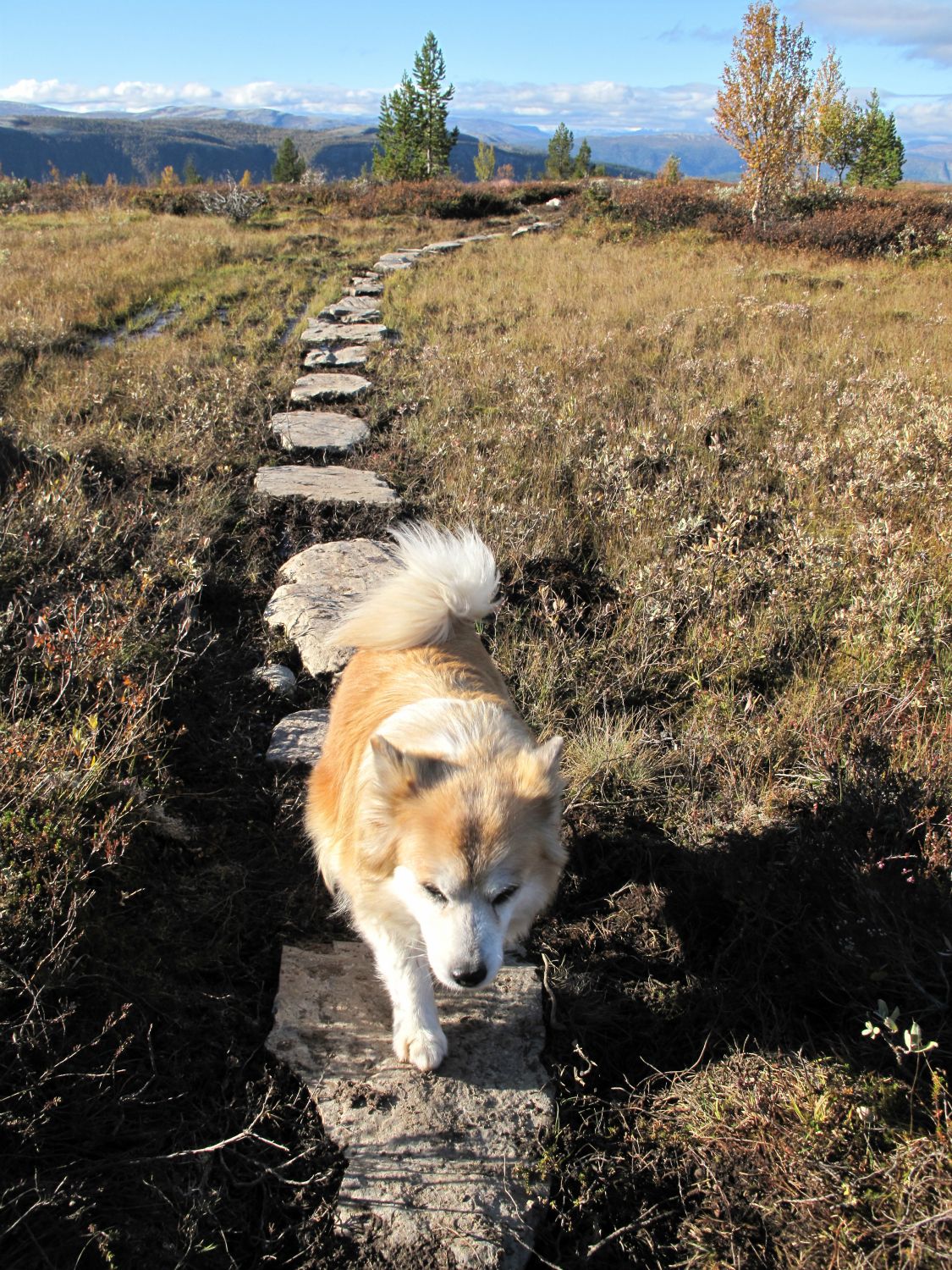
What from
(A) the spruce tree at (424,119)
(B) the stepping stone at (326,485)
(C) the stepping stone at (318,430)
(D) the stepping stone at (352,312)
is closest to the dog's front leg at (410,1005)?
(B) the stepping stone at (326,485)

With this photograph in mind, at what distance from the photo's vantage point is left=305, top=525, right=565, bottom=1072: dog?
2164mm

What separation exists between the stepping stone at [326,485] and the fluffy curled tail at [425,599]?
9.02 feet

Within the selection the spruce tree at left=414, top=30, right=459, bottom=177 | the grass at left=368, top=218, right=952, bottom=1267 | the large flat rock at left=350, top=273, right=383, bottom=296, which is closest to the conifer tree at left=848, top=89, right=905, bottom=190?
the spruce tree at left=414, top=30, right=459, bottom=177

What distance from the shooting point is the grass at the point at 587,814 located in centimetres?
203

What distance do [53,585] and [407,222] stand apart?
74.1 feet

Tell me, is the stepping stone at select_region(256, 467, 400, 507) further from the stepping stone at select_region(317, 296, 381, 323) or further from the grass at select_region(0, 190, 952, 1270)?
the stepping stone at select_region(317, 296, 381, 323)

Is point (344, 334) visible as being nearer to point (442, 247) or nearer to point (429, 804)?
point (442, 247)

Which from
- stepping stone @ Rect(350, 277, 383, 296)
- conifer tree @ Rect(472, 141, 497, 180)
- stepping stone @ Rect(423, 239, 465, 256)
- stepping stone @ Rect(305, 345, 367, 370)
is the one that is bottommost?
stepping stone @ Rect(305, 345, 367, 370)

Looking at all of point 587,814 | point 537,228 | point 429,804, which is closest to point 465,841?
point 429,804

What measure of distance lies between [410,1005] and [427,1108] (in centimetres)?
30

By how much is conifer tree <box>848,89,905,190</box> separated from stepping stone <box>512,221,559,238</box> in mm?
36911

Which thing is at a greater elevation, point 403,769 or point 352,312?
point 352,312

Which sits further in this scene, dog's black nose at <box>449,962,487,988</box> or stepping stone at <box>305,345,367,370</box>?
stepping stone at <box>305,345,367,370</box>

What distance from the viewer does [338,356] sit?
9711 millimetres
